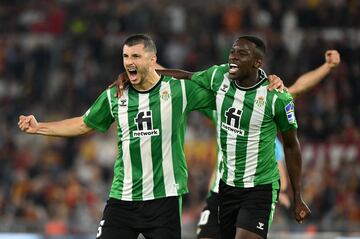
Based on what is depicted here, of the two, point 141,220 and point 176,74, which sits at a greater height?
point 176,74

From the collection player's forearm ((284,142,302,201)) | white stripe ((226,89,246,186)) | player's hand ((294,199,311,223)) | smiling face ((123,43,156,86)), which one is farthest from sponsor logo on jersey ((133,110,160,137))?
player's hand ((294,199,311,223))

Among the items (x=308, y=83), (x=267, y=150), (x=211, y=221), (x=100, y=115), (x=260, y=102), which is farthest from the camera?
(x=308, y=83)

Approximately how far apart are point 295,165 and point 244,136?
1.56ft

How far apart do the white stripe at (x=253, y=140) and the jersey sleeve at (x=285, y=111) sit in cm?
12

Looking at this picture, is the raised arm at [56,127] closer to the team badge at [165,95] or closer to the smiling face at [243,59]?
the team badge at [165,95]

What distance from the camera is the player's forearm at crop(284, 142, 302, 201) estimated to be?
7883 mm

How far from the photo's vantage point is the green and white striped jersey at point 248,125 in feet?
25.7

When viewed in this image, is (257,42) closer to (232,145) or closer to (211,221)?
(232,145)

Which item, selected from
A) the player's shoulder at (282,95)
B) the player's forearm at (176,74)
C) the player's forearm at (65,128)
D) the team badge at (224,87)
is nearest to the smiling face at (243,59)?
the team badge at (224,87)

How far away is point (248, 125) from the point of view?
788 centimetres

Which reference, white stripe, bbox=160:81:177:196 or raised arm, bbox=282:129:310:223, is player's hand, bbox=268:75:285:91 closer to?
raised arm, bbox=282:129:310:223

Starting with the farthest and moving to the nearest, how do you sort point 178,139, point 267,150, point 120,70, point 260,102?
point 120,70, point 267,150, point 260,102, point 178,139

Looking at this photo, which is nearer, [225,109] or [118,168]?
[118,168]

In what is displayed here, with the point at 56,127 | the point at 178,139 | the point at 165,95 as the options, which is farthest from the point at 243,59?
the point at 56,127
